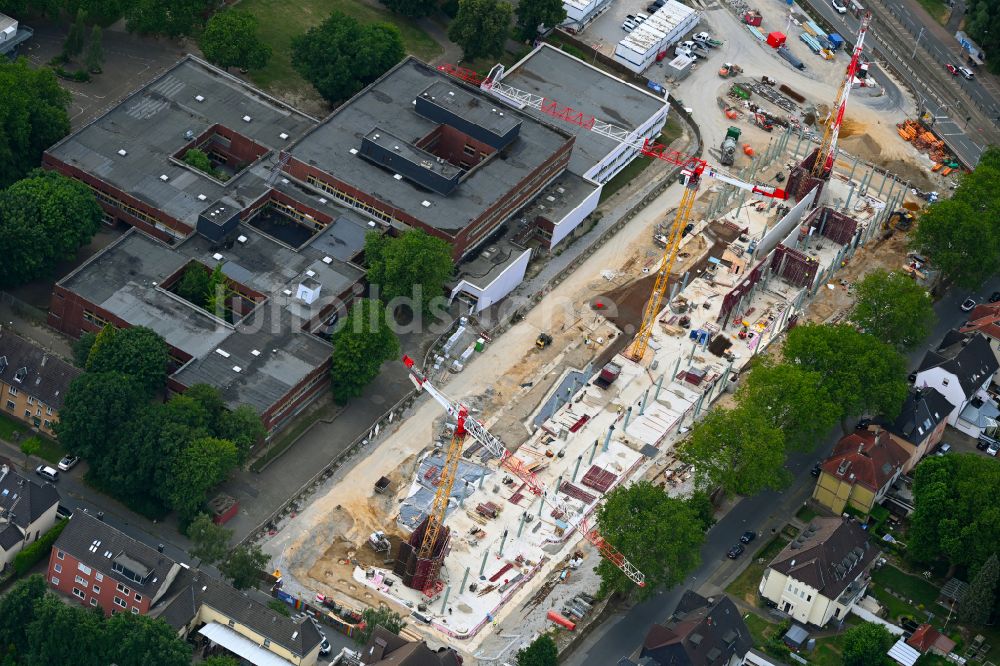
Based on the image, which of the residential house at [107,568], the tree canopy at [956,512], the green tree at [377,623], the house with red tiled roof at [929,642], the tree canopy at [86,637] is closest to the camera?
the tree canopy at [86,637]

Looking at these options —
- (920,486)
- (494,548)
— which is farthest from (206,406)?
(920,486)

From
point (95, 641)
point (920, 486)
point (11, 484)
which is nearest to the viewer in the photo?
point (95, 641)

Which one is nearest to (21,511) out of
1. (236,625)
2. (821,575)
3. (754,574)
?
(236,625)

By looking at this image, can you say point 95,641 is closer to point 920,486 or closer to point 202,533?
point 202,533

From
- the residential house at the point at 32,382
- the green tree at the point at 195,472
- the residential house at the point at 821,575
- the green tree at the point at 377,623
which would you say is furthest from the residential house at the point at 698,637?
the residential house at the point at 32,382

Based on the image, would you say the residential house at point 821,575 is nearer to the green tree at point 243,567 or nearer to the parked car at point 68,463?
the green tree at point 243,567

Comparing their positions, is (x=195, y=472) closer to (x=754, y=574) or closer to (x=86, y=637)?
(x=86, y=637)

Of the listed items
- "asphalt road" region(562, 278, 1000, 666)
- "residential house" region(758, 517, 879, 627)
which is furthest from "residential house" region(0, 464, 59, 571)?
"residential house" region(758, 517, 879, 627)
